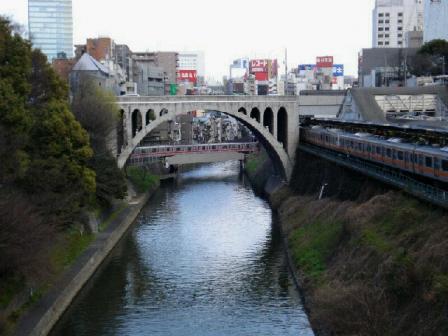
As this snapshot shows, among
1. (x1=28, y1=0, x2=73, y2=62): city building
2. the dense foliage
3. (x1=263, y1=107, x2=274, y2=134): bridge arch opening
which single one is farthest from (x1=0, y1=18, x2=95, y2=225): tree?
(x1=28, y1=0, x2=73, y2=62): city building

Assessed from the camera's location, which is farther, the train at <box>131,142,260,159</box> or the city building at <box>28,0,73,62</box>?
the city building at <box>28,0,73,62</box>

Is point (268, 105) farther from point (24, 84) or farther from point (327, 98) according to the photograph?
point (24, 84)

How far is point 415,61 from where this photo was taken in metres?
77.0

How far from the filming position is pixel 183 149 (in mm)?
55438

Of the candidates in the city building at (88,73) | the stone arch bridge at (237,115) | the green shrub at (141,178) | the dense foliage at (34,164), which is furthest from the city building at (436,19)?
the dense foliage at (34,164)

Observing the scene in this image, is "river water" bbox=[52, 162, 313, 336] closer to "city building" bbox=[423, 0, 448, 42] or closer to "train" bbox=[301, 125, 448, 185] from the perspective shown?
"train" bbox=[301, 125, 448, 185]

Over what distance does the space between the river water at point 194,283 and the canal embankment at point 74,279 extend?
1.24 feet

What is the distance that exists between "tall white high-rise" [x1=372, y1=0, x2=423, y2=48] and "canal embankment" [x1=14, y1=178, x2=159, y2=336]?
276ft

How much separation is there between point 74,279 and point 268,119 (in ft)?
98.8

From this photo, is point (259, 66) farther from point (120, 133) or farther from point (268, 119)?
point (120, 133)

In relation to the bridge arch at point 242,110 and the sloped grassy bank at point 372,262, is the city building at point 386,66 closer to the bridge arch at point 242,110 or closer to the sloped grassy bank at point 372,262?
the bridge arch at point 242,110

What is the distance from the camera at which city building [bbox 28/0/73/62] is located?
146 meters

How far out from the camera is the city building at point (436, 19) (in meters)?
81.3

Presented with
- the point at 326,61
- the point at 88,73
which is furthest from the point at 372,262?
the point at 326,61
